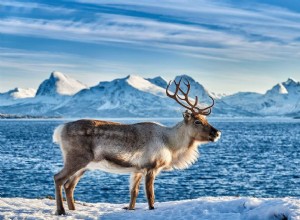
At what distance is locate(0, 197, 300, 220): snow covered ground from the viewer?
531 inches

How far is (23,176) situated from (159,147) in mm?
45398

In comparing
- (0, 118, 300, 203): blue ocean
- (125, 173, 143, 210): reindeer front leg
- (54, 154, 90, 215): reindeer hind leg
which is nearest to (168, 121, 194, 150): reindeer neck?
(125, 173, 143, 210): reindeer front leg

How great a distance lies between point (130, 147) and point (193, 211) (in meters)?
2.49

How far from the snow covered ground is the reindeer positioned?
57 centimetres

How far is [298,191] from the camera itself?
50.2m

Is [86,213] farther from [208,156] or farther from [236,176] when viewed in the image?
[208,156]

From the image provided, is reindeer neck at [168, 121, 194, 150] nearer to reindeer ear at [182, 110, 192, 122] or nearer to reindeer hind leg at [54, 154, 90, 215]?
reindeer ear at [182, 110, 192, 122]

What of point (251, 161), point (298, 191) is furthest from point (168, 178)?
point (251, 161)

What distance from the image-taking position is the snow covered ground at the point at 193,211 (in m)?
13.5

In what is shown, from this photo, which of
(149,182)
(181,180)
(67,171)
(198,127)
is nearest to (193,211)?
(149,182)

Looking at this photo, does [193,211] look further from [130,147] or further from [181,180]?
[181,180]

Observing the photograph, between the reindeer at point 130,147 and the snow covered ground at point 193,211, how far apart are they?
1.87ft

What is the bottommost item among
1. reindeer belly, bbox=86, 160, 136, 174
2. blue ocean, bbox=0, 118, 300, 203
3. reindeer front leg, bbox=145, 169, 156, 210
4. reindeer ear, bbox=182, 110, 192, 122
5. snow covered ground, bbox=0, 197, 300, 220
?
blue ocean, bbox=0, 118, 300, 203

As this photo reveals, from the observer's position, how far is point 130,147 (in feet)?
49.2
